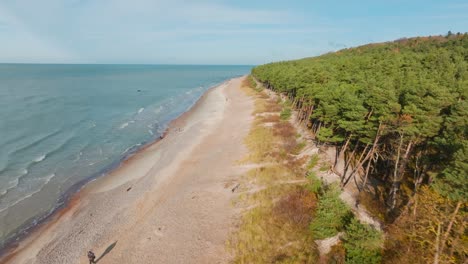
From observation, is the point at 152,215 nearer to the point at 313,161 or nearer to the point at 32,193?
the point at 32,193

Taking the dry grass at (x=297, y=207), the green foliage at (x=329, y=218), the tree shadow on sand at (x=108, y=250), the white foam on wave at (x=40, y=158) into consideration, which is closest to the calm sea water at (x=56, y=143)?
the white foam on wave at (x=40, y=158)

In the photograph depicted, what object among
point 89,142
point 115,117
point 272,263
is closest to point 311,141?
point 272,263

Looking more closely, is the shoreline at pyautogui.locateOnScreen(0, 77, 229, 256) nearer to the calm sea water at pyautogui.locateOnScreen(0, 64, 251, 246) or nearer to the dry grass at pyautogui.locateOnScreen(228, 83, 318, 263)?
the calm sea water at pyautogui.locateOnScreen(0, 64, 251, 246)

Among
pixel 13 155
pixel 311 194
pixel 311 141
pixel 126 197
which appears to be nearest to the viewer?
pixel 311 194

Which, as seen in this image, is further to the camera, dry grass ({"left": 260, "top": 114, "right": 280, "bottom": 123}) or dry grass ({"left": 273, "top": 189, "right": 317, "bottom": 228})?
dry grass ({"left": 260, "top": 114, "right": 280, "bottom": 123})

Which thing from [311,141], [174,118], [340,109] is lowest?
[174,118]

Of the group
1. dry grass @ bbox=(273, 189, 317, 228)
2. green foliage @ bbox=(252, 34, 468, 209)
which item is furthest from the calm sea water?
green foliage @ bbox=(252, 34, 468, 209)

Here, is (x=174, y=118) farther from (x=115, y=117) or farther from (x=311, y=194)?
(x=311, y=194)

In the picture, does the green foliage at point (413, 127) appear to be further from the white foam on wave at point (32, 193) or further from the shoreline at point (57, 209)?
the white foam on wave at point (32, 193)
